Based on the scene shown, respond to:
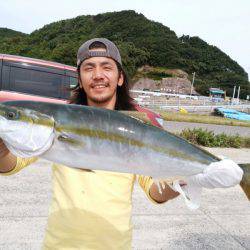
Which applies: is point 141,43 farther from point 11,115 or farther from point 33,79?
point 11,115

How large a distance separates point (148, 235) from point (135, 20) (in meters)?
144

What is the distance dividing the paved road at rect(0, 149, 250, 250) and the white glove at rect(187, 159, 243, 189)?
8.48ft

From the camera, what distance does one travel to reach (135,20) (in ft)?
473

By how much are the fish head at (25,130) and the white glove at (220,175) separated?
721 millimetres

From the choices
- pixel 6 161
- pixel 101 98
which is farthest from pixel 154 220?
pixel 6 161

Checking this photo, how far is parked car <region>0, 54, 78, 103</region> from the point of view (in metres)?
Answer: 8.62

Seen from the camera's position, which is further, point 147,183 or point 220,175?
point 147,183

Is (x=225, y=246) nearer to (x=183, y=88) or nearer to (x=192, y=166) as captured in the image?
(x=192, y=166)

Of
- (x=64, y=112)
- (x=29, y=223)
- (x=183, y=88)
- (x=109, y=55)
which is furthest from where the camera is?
(x=183, y=88)

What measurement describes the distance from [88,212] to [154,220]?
308cm

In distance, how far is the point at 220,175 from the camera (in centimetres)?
190

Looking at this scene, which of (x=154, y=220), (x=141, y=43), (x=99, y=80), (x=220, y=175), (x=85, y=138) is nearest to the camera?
(x=85, y=138)

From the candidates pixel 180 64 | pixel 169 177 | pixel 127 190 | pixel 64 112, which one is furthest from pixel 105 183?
pixel 180 64

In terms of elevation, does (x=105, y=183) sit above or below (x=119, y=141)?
below
